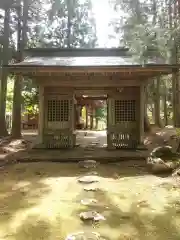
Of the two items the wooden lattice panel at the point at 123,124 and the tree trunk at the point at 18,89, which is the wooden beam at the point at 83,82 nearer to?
the wooden lattice panel at the point at 123,124

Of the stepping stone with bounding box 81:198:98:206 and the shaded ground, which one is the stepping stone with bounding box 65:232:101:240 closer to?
the shaded ground

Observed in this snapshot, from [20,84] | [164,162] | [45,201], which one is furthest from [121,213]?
[20,84]

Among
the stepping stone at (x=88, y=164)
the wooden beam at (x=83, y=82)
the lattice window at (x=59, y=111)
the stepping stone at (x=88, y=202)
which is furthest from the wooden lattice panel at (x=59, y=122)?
the stepping stone at (x=88, y=202)

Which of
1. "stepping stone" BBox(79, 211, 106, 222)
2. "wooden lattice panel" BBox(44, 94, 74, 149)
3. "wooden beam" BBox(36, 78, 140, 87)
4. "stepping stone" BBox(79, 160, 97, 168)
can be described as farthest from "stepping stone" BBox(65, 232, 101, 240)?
"wooden beam" BBox(36, 78, 140, 87)

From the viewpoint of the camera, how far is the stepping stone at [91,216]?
14.8 feet

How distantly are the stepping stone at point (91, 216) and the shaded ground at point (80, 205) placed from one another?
93mm

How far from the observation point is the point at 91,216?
15.0 ft

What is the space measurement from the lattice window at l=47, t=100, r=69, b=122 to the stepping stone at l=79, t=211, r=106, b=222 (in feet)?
24.9

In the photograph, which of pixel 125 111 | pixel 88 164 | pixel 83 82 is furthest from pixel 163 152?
pixel 83 82

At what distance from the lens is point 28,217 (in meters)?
4.62

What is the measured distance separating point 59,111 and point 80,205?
23.6 feet

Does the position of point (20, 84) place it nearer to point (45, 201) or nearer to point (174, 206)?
point (45, 201)

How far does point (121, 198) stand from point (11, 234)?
2.57 metres

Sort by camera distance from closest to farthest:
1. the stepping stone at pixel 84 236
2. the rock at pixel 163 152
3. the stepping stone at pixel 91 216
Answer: the stepping stone at pixel 84 236
the stepping stone at pixel 91 216
the rock at pixel 163 152
